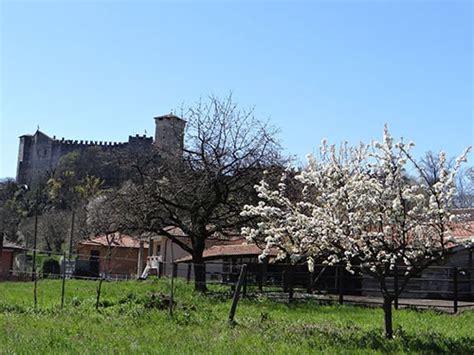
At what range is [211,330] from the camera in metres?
13.6

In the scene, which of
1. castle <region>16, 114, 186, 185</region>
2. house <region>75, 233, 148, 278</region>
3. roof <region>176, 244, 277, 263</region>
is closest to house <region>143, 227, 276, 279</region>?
roof <region>176, 244, 277, 263</region>

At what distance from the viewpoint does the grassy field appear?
11.3 m

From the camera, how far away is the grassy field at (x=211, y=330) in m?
11.3

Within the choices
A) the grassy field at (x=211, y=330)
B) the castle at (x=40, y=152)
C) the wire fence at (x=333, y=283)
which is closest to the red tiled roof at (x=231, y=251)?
the wire fence at (x=333, y=283)

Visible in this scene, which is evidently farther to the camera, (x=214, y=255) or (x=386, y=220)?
(x=214, y=255)

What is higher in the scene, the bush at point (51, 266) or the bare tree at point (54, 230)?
the bare tree at point (54, 230)

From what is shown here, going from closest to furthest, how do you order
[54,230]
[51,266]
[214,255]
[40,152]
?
[214,255]
[51,266]
[54,230]
[40,152]

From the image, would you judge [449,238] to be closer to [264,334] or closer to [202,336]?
[264,334]

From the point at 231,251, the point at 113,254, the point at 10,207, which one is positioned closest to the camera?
the point at 231,251

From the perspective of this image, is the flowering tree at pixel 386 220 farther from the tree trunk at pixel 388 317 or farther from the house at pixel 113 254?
the house at pixel 113 254

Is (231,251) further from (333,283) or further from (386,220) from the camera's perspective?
(386,220)

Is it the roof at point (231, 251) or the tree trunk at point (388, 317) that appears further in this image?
the roof at point (231, 251)

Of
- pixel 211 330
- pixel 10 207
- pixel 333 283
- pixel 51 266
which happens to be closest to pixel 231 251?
pixel 333 283

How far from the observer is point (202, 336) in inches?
497
